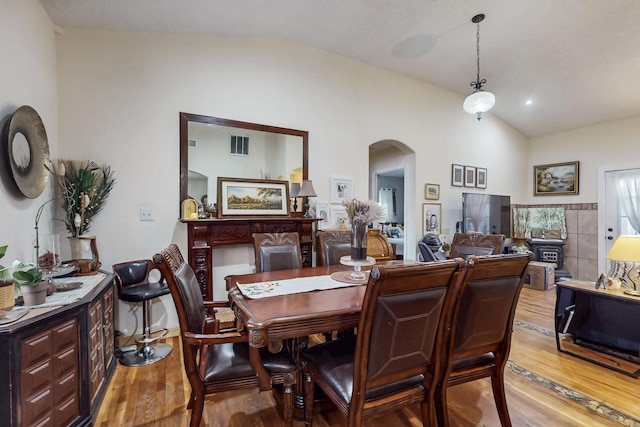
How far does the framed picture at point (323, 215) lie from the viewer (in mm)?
3801

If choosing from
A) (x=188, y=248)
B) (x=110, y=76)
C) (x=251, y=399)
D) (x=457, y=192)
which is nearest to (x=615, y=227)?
(x=457, y=192)

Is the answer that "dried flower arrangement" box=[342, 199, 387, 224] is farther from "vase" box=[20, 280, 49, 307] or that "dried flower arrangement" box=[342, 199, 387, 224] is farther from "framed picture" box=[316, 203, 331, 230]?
"framed picture" box=[316, 203, 331, 230]

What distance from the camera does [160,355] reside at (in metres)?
2.55

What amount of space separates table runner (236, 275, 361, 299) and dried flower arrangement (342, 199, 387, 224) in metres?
0.43

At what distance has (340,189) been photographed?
3.94 m

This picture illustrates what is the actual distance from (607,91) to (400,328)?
5.52m

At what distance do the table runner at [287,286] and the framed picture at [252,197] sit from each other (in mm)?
1435

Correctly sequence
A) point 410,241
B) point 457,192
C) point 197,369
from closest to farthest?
point 197,369 < point 410,241 < point 457,192

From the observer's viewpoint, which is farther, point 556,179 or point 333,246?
point 556,179

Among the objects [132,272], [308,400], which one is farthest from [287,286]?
[132,272]

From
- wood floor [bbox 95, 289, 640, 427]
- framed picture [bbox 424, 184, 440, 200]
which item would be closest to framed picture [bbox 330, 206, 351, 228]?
framed picture [bbox 424, 184, 440, 200]

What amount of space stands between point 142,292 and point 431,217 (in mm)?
4153

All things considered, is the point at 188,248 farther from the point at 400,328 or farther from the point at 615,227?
the point at 615,227

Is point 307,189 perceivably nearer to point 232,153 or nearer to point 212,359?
point 232,153
